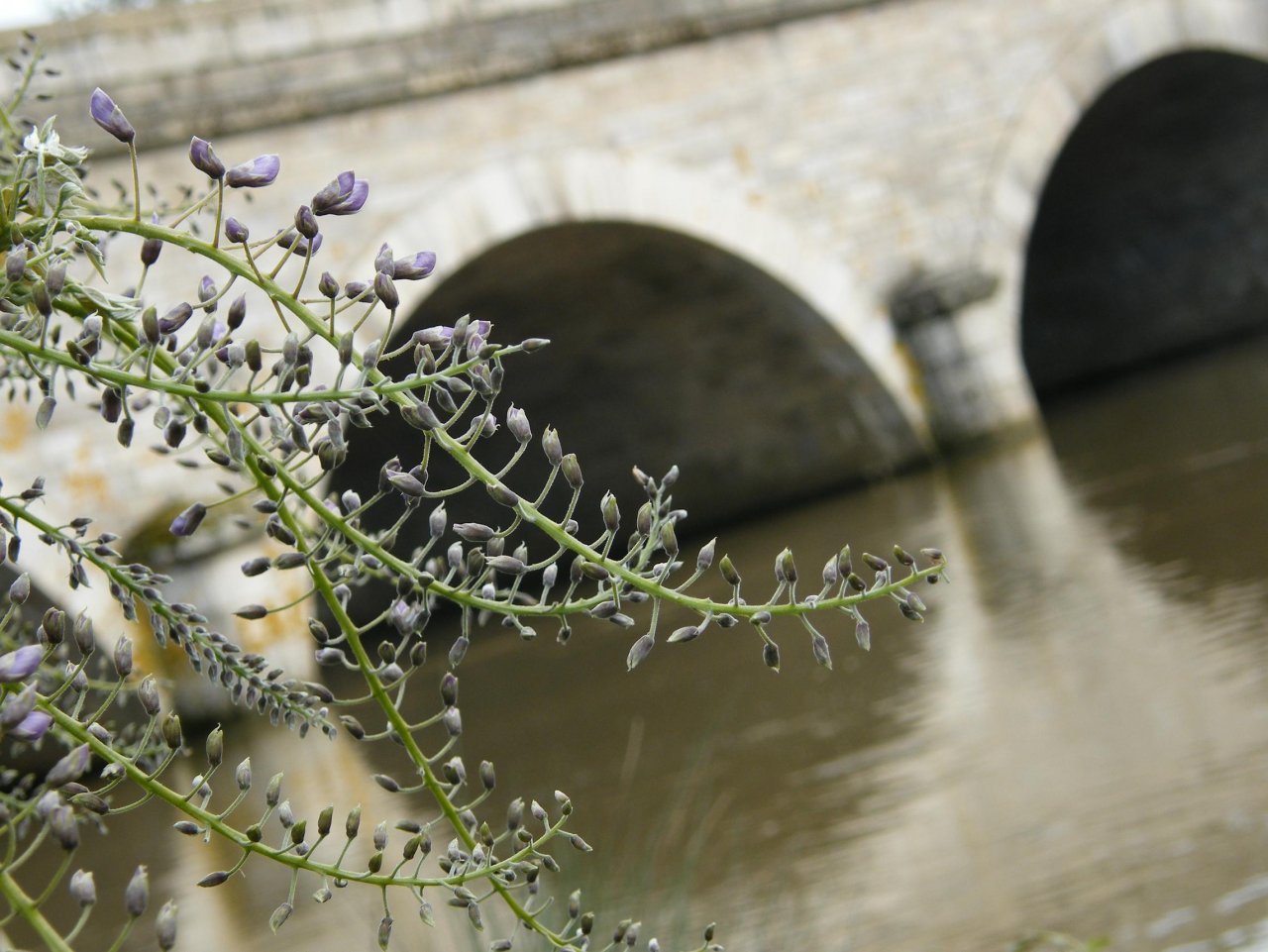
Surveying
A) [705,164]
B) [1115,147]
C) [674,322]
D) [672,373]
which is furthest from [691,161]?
[1115,147]

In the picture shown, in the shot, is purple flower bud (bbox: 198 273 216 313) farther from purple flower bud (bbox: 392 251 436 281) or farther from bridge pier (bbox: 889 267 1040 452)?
bridge pier (bbox: 889 267 1040 452)

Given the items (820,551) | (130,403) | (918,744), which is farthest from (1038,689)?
(820,551)

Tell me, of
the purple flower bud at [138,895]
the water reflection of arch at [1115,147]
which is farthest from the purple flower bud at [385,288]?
the water reflection of arch at [1115,147]

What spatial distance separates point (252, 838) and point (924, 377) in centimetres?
995

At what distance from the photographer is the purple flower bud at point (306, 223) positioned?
1001 mm

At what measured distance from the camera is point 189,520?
1041mm

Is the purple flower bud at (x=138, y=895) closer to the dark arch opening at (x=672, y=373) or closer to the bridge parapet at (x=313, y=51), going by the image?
the bridge parapet at (x=313, y=51)

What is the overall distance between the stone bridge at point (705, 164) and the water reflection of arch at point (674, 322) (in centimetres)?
2

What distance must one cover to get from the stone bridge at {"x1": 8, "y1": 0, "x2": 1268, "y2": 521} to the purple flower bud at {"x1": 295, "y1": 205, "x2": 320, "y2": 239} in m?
7.64

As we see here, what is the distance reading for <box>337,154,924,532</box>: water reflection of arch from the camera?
31.3ft

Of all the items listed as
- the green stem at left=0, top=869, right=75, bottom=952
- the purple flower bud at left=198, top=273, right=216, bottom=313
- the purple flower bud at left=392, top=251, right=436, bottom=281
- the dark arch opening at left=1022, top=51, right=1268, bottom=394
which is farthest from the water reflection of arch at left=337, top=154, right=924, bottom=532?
the green stem at left=0, top=869, right=75, bottom=952

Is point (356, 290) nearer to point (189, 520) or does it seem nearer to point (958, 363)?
point (189, 520)

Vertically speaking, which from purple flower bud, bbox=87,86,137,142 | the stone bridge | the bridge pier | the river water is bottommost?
the river water

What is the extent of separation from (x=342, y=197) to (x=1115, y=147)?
14.1 meters
